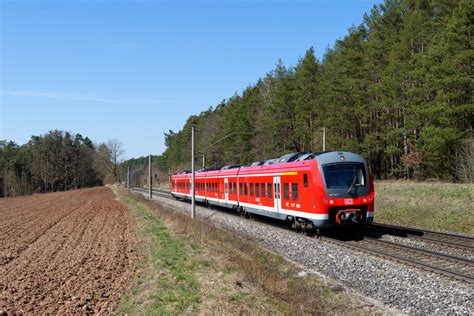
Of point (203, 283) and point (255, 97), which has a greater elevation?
point (255, 97)

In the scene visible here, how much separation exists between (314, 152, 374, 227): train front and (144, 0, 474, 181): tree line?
14.5m

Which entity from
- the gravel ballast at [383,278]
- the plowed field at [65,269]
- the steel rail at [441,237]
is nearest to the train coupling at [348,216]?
the gravel ballast at [383,278]

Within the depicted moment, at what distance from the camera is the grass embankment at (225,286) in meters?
8.22

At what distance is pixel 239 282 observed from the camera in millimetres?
9992

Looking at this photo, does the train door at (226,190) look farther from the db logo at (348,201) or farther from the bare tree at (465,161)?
the bare tree at (465,161)

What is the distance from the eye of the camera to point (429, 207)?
2359cm

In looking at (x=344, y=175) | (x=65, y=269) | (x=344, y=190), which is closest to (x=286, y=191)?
(x=344, y=175)

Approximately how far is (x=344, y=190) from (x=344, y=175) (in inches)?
23.5

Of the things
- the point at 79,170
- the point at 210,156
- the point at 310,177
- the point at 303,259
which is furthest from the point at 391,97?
the point at 79,170

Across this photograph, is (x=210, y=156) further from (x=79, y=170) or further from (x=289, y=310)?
(x=289, y=310)

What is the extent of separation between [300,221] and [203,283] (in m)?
9.16

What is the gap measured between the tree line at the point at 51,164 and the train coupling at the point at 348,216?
311 ft

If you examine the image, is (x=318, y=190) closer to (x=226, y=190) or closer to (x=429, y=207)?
(x=429, y=207)

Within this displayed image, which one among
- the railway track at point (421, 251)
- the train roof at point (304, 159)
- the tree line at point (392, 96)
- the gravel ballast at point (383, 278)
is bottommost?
the gravel ballast at point (383, 278)
